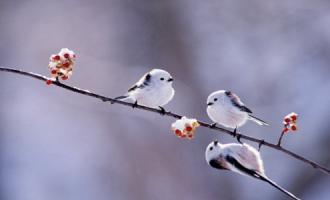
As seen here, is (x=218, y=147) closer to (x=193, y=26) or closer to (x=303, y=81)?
(x=303, y=81)

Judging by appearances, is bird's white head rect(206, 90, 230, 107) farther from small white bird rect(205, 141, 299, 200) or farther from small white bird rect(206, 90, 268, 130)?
small white bird rect(205, 141, 299, 200)

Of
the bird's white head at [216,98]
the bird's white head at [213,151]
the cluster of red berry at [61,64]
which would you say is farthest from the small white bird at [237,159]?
the cluster of red berry at [61,64]

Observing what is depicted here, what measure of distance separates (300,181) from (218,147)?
2206 millimetres

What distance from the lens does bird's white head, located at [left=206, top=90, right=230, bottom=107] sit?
229 centimetres

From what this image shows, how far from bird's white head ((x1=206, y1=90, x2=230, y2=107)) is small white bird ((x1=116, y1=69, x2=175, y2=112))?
121 mm

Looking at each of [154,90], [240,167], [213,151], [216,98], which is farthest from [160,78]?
[240,167]

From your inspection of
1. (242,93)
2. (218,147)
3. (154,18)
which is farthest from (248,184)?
(218,147)

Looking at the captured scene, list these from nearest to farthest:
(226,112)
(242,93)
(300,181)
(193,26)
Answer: (226,112) < (300,181) < (242,93) < (193,26)

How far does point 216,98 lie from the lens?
2346 mm

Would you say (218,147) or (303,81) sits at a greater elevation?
(303,81)

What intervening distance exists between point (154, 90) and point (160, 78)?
0.08 metres

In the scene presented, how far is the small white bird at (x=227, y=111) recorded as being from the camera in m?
2.22

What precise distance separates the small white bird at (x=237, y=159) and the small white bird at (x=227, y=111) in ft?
0.23

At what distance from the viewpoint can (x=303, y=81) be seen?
4852 mm
